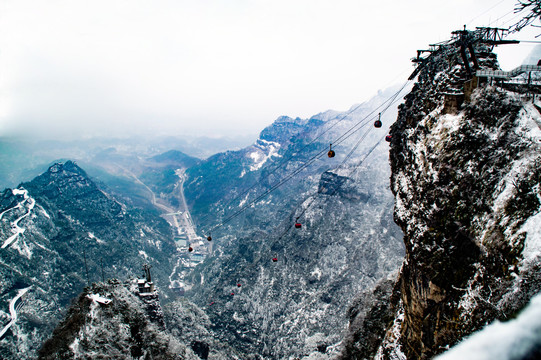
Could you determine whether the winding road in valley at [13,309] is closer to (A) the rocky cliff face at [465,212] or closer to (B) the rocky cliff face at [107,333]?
(B) the rocky cliff face at [107,333]

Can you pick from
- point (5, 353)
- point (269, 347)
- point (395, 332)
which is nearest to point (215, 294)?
point (269, 347)

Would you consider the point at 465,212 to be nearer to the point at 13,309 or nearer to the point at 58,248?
the point at 13,309

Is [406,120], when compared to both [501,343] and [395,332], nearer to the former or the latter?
[395,332]

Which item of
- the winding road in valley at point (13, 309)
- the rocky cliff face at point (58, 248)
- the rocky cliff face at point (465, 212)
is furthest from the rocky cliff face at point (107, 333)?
the winding road in valley at point (13, 309)

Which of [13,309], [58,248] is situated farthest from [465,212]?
[58,248]

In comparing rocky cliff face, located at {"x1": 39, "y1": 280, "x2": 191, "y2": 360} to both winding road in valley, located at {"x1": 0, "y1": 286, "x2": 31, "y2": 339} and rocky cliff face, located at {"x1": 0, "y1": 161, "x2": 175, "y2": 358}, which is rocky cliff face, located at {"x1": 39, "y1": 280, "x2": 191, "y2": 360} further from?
winding road in valley, located at {"x1": 0, "y1": 286, "x2": 31, "y2": 339}
